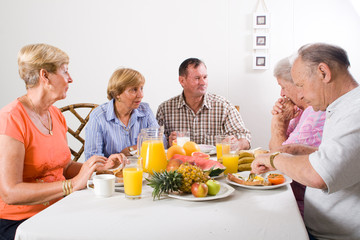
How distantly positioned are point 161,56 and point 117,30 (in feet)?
1.81

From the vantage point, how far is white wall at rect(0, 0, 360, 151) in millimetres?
3008

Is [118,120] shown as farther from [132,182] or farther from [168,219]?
[168,219]

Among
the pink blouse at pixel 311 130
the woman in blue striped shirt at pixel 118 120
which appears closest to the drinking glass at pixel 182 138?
the woman in blue striped shirt at pixel 118 120

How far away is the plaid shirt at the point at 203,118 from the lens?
283cm

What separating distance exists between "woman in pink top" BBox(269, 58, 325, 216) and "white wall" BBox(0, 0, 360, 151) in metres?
0.93

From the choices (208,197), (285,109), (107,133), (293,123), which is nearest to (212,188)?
(208,197)

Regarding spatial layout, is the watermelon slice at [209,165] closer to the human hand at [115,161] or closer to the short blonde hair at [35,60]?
the human hand at [115,161]

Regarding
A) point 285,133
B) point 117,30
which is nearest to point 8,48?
point 117,30

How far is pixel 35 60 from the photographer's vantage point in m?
1.54

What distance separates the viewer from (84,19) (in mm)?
3506

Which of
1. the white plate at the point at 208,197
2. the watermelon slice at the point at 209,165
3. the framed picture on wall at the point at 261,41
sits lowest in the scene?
the white plate at the point at 208,197

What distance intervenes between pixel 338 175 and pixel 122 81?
1557 millimetres

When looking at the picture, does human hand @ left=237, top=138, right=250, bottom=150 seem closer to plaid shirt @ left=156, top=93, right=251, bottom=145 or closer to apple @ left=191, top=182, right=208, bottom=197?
plaid shirt @ left=156, top=93, right=251, bottom=145

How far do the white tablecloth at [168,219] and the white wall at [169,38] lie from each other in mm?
2085
